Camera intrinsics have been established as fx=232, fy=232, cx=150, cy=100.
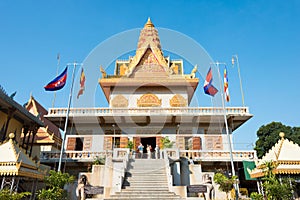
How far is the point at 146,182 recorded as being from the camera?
11.2 meters

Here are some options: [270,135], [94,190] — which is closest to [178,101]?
[94,190]

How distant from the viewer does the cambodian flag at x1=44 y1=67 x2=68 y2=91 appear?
47.7ft

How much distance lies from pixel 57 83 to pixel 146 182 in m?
8.51

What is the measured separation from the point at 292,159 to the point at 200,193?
4.60m

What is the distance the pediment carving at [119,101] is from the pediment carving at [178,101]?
4102 millimetres

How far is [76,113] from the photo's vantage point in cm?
Result: 1805

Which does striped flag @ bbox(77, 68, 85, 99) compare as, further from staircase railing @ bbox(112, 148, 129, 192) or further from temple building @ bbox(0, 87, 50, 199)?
staircase railing @ bbox(112, 148, 129, 192)

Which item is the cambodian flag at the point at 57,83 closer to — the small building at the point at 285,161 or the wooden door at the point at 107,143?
the wooden door at the point at 107,143

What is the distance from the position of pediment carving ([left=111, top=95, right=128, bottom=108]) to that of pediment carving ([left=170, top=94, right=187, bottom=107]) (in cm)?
410

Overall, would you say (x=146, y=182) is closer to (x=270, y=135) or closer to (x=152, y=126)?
(x=152, y=126)

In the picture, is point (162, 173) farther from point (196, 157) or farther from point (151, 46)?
point (151, 46)

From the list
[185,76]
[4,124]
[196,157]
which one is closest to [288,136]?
[185,76]

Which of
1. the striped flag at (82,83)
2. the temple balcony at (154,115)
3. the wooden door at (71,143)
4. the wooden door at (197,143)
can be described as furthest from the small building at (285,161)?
the wooden door at (71,143)

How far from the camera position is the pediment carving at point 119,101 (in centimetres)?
2025
